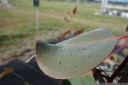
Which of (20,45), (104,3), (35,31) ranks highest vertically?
(20,45)

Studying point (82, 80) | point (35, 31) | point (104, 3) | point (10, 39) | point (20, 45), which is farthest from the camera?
point (104, 3)

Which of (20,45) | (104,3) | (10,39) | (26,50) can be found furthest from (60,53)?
(104,3)

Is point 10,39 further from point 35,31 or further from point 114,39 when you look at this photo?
point 114,39

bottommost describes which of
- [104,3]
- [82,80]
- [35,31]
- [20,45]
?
[104,3]

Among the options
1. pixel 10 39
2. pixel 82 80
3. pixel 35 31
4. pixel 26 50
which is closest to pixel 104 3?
pixel 35 31

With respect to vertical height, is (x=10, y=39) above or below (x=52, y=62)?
below

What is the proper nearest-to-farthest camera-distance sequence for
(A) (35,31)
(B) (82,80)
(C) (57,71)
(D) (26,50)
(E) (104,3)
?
(C) (57,71) < (B) (82,80) < (D) (26,50) < (A) (35,31) < (E) (104,3)

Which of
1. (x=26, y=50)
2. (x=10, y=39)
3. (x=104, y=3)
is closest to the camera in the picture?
(x=26, y=50)

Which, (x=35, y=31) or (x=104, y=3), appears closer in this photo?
(x=35, y=31)

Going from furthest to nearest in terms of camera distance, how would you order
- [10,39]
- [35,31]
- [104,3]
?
[104,3] → [35,31] → [10,39]

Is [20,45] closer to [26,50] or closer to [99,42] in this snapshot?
[26,50]
